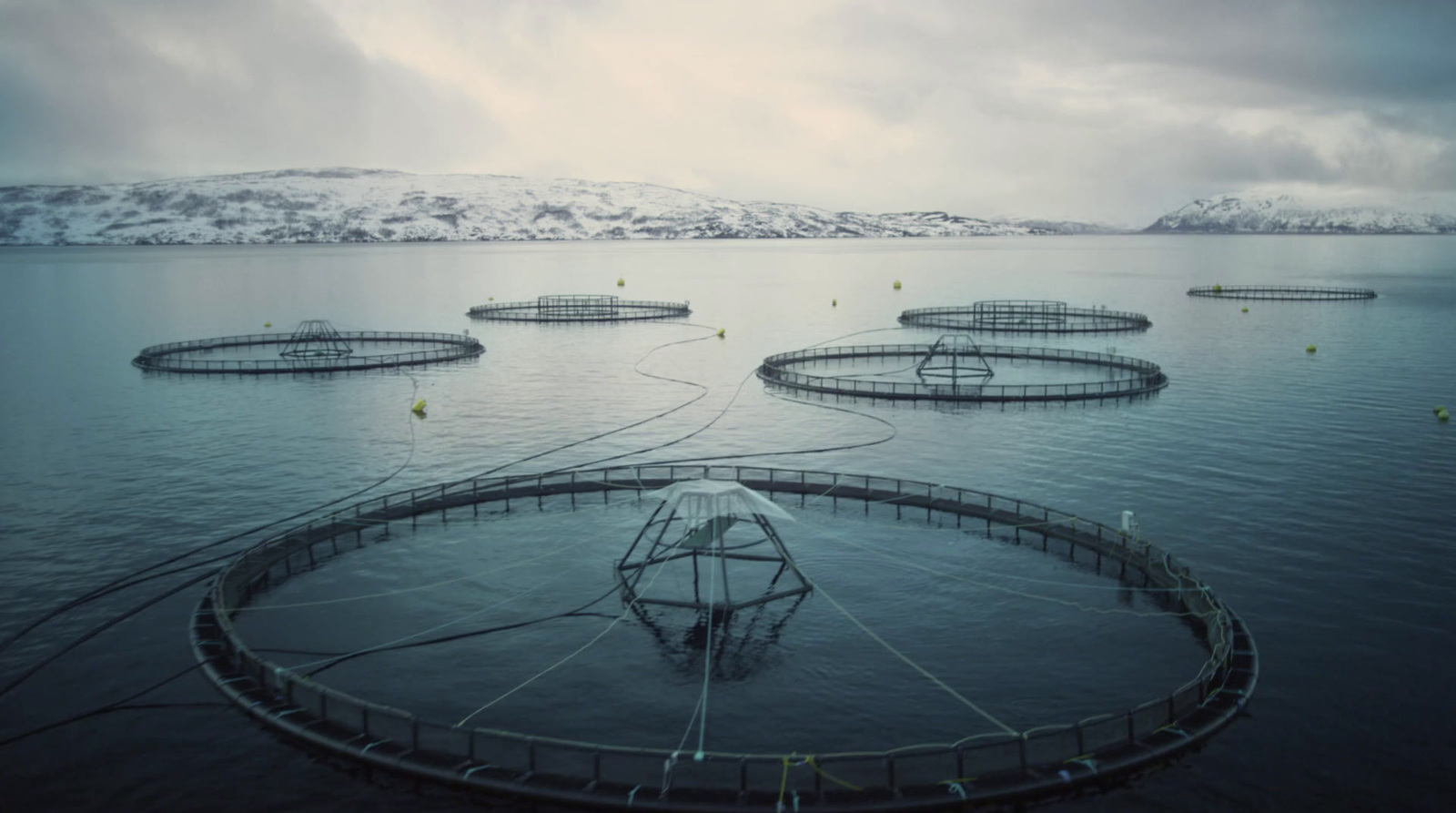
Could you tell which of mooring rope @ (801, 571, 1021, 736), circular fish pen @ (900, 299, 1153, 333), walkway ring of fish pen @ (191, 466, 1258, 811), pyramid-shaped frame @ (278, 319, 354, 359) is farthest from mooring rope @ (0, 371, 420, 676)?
circular fish pen @ (900, 299, 1153, 333)

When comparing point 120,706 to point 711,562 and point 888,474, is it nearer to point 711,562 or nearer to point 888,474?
point 711,562

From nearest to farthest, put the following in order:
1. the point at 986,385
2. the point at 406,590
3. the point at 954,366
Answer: the point at 406,590
the point at 986,385
the point at 954,366

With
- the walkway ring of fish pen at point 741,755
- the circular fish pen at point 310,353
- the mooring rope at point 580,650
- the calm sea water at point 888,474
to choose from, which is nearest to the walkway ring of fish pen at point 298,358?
the circular fish pen at point 310,353

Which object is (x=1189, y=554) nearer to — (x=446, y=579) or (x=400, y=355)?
(x=446, y=579)

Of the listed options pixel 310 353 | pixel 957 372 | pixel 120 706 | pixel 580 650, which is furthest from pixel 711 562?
pixel 310 353

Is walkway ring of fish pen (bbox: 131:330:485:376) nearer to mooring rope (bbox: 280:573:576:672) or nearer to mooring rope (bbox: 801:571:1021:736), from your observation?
mooring rope (bbox: 280:573:576:672)

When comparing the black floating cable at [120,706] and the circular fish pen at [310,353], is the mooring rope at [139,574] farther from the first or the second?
the circular fish pen at [310,353]
